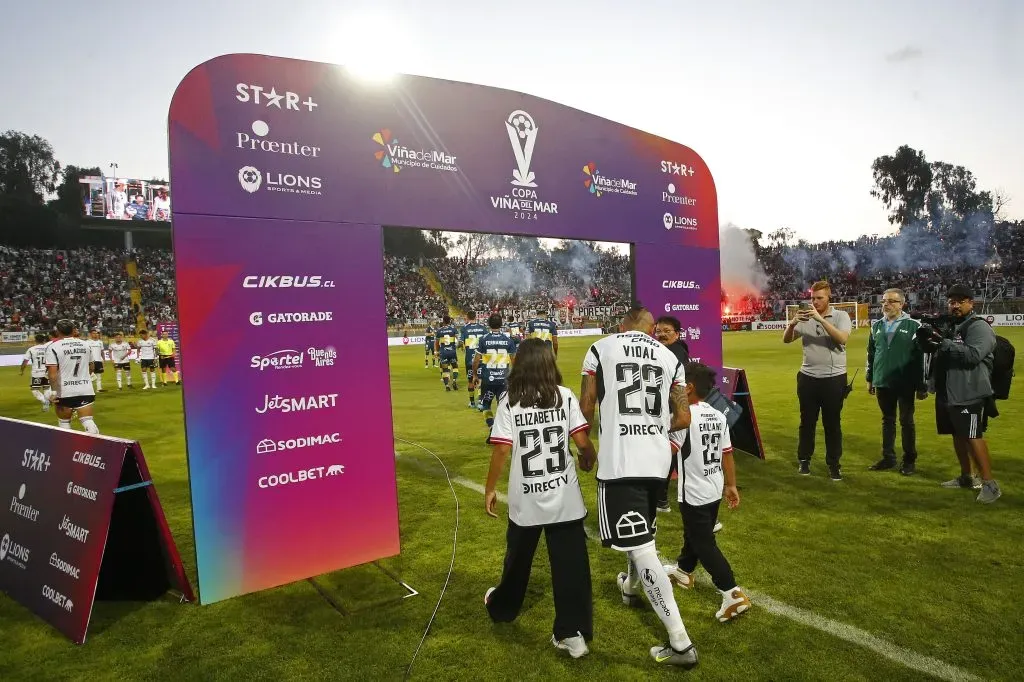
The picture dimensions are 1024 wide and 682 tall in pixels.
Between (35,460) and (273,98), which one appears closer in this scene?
(273,98)

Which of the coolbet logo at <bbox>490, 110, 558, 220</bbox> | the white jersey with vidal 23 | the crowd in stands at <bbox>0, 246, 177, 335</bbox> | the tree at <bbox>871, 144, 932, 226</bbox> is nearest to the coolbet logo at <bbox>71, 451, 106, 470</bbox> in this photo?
the coolbet logo at <bbox>490, 110, 558, 220</bbox>

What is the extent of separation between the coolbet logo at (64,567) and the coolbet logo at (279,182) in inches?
121

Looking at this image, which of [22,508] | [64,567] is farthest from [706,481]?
[22,508]

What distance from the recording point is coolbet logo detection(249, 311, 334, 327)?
450 centimetres

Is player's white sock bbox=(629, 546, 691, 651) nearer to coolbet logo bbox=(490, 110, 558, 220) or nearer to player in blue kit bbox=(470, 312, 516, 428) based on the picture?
coolbet logo bbox=(490, 110, 558, 220)

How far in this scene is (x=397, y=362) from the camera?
88.6ft

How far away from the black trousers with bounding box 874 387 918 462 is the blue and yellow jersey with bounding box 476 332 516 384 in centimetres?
628

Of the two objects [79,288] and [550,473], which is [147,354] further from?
[79,288]

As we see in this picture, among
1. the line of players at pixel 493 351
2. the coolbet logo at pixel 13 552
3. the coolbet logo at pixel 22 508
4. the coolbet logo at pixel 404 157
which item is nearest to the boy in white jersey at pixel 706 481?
the coolbet logo at pixel 404 157

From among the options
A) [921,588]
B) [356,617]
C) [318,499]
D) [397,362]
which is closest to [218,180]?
[318,499]

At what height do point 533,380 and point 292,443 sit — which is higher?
point 533,380

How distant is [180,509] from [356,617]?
12.8ft

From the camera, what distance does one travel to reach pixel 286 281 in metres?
4.64

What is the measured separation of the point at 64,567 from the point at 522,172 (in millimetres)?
5106
